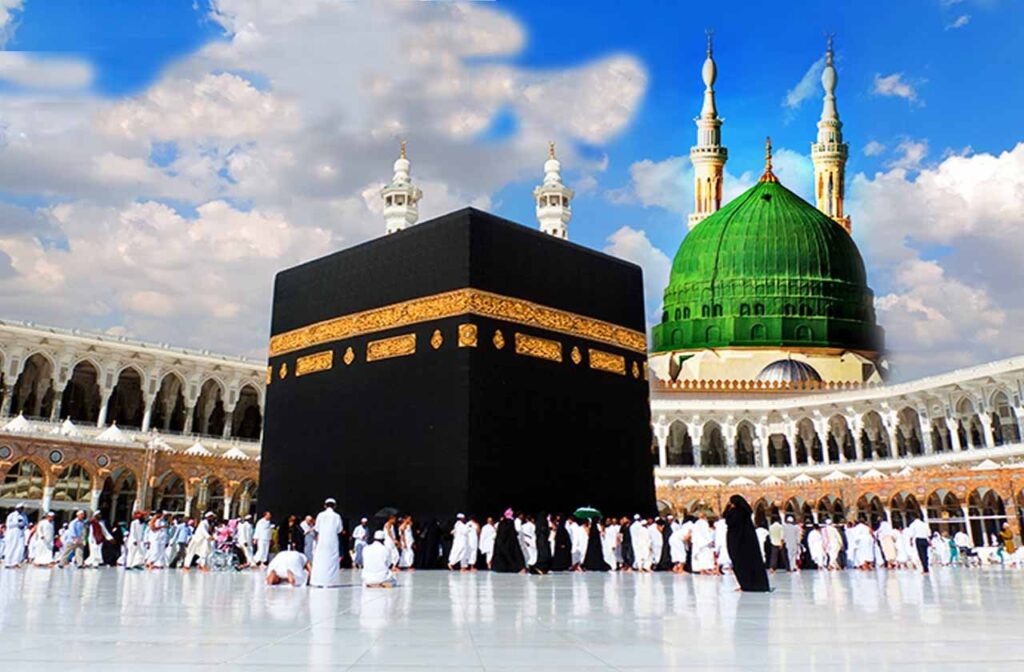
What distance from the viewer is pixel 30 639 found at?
2.54 meters

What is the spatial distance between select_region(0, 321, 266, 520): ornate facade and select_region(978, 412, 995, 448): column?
1537 centimetres

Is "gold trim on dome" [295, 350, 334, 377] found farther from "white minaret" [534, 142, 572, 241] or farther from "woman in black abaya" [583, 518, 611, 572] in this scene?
"white minaret" [534, 142, 572, 241]

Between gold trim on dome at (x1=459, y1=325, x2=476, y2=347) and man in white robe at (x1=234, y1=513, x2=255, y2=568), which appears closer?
gold trim on dome at (x1=459, y1=325, x2=476, y2=347)

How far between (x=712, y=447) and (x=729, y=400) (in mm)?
1987

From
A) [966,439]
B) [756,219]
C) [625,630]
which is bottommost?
[625,630]

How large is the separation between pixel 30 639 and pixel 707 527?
20.2ft

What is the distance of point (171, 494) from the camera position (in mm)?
19000

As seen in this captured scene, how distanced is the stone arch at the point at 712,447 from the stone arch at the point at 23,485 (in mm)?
16170

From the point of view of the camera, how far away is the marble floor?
220 cm

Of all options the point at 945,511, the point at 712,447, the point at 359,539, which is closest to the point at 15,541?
the point at 359,539

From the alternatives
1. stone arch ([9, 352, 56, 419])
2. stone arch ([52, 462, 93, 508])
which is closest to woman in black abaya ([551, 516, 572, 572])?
stone arch ([52, 462, 93, 508])

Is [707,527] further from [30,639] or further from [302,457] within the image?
[30,639]

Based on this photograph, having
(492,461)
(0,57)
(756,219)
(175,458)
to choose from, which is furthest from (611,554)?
A: (756,219)

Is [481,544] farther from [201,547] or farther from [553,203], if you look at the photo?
[553,203]
